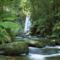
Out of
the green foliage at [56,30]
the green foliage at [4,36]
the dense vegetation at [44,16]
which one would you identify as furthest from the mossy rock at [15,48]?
the dense vegetation at [44,16]

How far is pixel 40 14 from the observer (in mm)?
25672

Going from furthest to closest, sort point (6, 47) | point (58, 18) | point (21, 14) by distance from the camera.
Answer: point (21, 14), point (58, 18), point (6, 47)

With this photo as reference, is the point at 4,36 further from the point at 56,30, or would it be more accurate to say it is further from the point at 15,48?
the point at 56,30

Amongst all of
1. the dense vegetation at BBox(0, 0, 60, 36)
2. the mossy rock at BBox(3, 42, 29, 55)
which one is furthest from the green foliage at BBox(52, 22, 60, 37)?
the mossy rock at BBox(3, 42, 29, 55)

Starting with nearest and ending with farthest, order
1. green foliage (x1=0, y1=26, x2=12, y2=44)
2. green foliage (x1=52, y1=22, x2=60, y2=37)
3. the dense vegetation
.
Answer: green foliage (x1=0, y1=26, x2=12, y2=44) → green foliage (x1=52, y1=22, x2=60, y2=37) → the dense vegetation

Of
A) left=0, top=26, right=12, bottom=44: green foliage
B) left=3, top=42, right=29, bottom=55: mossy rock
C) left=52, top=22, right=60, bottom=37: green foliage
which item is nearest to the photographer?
left=3, top=42, right=29, bottom=55: mossy rock

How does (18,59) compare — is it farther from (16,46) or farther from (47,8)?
(47,8)

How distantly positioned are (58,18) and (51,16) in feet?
3.08

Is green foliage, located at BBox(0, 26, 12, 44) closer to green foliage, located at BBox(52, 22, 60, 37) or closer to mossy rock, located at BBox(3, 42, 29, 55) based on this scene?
mossy rock, located at BBox(3, 42, 29, 55)

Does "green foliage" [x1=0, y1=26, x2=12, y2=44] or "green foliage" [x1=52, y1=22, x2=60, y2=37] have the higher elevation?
"green foliage" [x1=0, y1=26, x2=12, y2=44]

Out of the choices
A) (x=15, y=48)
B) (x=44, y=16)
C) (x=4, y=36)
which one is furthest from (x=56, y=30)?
(x=15, y=48)

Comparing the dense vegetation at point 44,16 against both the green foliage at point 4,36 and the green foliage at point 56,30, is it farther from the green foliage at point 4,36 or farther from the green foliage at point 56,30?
the green foliage at point 4,36

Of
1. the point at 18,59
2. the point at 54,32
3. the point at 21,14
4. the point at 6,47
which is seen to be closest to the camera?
the point at 18,59

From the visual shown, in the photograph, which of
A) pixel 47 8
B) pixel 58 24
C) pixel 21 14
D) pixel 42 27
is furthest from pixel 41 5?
pixel 21 14
